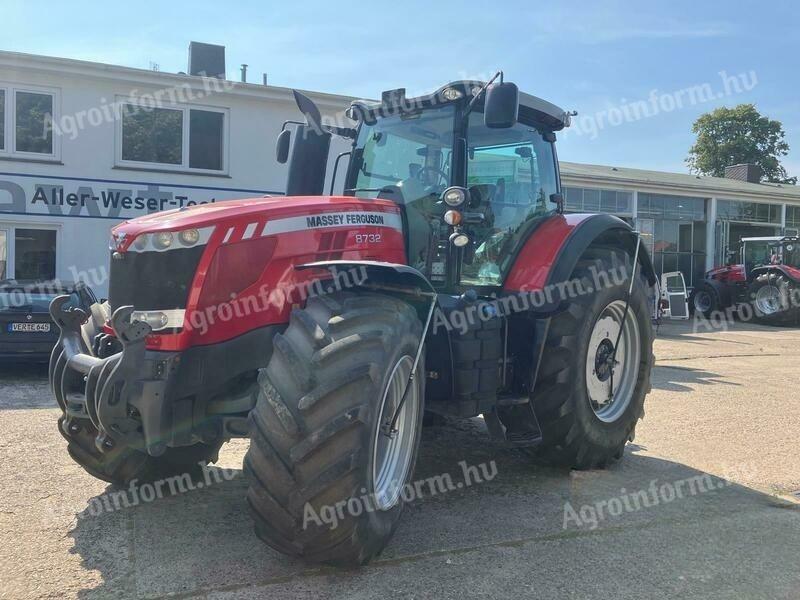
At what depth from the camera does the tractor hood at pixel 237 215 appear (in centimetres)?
347

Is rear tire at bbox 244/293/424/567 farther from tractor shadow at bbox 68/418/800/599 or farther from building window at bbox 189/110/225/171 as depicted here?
building window at bbox 189/110/225/171

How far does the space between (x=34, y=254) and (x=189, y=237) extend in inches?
429

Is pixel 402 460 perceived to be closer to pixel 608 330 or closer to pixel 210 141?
pixel 608 330

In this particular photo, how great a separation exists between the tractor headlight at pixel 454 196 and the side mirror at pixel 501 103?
42 centimetres

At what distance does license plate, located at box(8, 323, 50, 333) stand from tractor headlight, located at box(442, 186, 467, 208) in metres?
6.16

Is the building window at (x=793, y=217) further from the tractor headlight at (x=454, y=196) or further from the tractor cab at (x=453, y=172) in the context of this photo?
the tractor headlight at (x=454, y=196)

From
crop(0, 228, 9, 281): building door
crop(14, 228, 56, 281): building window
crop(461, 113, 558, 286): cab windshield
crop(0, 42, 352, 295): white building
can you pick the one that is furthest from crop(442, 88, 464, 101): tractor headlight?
crop(0, 228, 9, 281): building door

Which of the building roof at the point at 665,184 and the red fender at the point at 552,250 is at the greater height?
the building roof at the point at 665,184

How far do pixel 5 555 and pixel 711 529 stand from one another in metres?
3.67

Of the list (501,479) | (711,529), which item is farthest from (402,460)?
(711,529)

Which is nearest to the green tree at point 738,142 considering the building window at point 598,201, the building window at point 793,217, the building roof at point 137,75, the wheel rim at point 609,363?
the building window at point 793,217

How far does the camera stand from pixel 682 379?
31.7ft

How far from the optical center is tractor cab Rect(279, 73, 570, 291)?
448 cm

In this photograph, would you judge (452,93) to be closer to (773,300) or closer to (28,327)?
(28,327)
